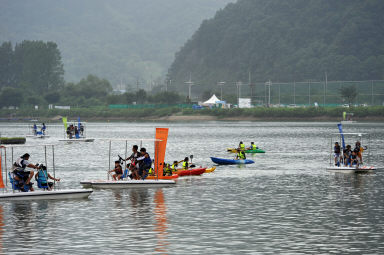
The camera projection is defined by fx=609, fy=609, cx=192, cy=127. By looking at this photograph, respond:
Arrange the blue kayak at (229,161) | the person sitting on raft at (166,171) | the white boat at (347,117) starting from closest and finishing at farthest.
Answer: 1. the person sitting on raft at (166,171)
2. the blue kayak at (229,161)
3. the white boat at (347,117)

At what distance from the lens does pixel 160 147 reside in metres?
44.3

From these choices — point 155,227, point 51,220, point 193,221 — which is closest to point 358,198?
point 193,221

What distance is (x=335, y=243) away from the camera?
2770 cm

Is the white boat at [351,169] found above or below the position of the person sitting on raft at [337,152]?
below

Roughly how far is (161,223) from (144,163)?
1252 centimetres

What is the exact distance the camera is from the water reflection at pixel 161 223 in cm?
2733

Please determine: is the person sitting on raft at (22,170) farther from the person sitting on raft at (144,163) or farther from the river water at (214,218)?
the person sitting on raft at (144,163)

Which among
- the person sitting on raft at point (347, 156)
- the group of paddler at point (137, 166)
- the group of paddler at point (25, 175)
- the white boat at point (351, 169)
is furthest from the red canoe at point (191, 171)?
the group of paddler at point (25, 175)

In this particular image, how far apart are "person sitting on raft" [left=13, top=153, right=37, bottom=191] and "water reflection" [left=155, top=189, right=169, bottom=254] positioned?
8392 mm

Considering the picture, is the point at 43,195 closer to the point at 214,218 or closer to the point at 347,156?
the point at 214,218

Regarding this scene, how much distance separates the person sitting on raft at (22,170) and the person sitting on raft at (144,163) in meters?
8.32

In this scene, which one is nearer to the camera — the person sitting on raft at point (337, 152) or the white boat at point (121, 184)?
the white boat at point (121, 184)

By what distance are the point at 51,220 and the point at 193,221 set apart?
306 inches

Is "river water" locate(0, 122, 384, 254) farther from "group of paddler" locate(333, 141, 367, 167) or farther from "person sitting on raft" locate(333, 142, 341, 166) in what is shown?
"person sitting on raft" locate(333, 142, 341, 166)
